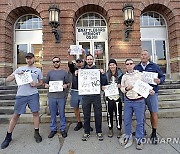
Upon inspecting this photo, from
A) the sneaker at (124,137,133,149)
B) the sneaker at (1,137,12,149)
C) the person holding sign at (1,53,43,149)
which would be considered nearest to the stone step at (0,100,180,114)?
the person holding sign at (1,53,43,149)

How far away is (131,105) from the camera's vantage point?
153 inches

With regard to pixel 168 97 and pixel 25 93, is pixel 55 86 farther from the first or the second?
pixel 168 97

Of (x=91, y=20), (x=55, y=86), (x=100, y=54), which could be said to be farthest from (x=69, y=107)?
(x=91, y=20)

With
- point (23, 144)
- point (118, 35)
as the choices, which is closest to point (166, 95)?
point (118, 35)

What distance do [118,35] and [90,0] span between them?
2.47 metres

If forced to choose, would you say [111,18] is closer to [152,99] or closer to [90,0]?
[90,0]

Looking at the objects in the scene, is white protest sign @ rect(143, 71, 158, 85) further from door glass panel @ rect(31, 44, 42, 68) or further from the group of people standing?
door glass panel @ rect(31, 44, 42, 68)

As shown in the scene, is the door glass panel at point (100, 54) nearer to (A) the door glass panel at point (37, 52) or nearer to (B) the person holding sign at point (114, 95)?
(A) the door glass panel at point (37, 52)

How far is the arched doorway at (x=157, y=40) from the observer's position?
439 inches

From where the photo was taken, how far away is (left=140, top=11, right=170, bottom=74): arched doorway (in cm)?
1116

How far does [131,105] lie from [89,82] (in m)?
1.08

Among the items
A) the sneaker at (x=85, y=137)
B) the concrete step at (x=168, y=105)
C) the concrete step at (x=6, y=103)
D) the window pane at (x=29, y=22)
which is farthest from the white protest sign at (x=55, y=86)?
the window pane at (x=29, y=22)

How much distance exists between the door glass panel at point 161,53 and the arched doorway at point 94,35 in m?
3.18

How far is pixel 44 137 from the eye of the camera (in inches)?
177
